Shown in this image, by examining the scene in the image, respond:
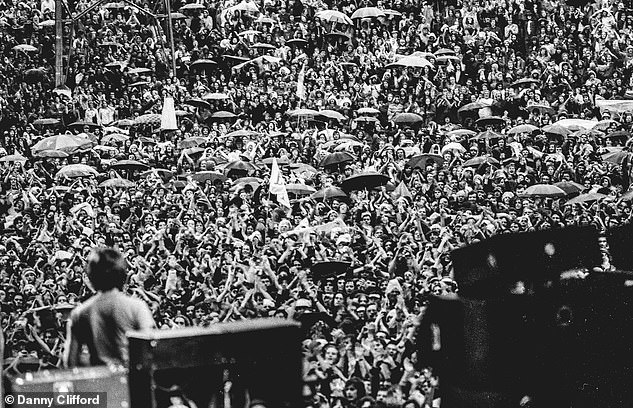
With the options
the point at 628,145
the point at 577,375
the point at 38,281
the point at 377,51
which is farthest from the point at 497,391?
the point at 377,51

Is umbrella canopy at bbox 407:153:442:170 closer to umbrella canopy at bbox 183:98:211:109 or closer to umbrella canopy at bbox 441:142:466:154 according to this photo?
umbrella canopy at bbox 441:142:466:154

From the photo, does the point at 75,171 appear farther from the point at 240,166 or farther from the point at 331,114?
the point at 331,114

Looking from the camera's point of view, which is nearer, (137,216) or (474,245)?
(474,245)

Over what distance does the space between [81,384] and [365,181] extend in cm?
1571

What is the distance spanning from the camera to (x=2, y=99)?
2789 centimetres

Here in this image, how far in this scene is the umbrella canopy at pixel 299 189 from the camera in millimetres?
20359

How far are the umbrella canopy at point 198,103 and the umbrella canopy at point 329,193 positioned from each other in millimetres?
7591

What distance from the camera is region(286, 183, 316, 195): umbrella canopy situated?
20.4 meters

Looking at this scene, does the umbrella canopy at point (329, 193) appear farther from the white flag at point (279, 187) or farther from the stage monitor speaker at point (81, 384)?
the stage monitor speaker at point (81, 384)

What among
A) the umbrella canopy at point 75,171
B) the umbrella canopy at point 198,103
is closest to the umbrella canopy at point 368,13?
the umbrella canopy at point 198,103

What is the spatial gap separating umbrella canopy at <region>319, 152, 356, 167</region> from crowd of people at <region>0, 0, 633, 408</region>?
0.07m

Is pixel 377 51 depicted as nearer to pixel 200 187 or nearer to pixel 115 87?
pixel 115 87

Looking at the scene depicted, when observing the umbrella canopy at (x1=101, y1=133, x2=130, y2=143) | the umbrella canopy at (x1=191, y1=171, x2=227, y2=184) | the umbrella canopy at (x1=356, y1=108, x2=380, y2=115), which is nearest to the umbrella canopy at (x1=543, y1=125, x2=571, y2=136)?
the umbrella canopy at (x1=356, y1=108, x2=380, y2=115)

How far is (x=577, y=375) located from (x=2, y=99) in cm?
2442
